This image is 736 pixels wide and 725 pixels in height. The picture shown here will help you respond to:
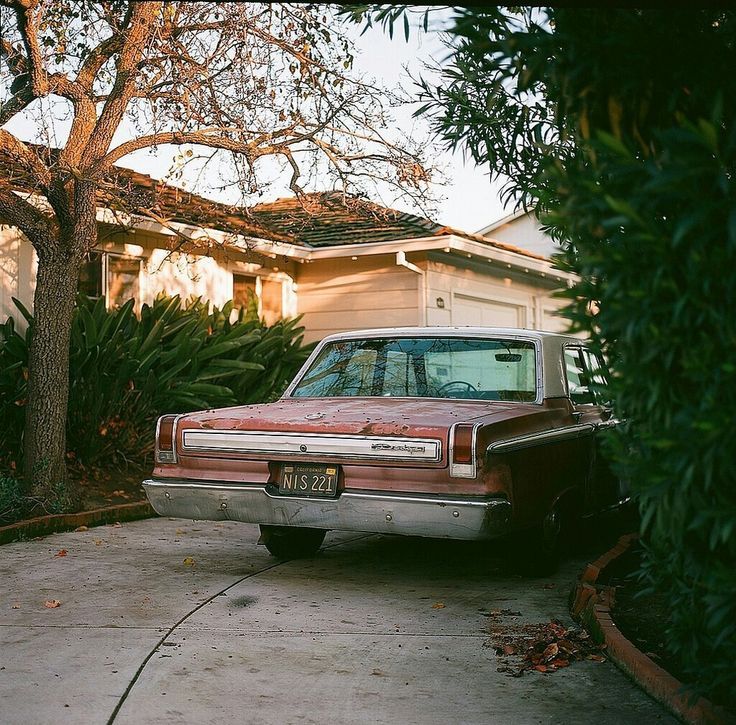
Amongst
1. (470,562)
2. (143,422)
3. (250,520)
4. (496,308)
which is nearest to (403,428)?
(250,520)

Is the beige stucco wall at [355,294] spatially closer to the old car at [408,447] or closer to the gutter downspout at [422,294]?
the gutter downspout at [422,294]

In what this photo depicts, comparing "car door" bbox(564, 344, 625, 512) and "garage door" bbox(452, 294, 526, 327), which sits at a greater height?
"garage door" bbox(452, 294, 526, 327)

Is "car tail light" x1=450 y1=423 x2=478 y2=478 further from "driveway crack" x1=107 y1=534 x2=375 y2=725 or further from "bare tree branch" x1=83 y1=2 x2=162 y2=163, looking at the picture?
"bare tree branch" x1=83 y1=2 x2=162 y2=163

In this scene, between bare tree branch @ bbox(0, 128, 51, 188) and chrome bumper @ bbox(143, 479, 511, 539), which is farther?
bare tree branch @ bbox(0, 128, 51, 188)

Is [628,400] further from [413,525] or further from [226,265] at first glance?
[226,265]

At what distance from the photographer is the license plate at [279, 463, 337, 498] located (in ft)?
19.9

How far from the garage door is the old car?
8288mm

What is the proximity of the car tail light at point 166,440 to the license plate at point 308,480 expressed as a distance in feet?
2.88

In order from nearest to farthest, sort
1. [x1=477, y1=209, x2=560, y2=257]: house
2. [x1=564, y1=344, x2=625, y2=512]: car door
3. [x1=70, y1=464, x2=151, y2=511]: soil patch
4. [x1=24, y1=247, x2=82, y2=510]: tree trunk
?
[x1=564, y1=344, x2=625, y2=512]: car door → [x1=24, y1=247, x2=82, y2=510]: tree trunk → [x1=70, y1=464, x2=151, y2=511]: soil patch → [x1=477, y1=209, x2=560, y2=257]: house

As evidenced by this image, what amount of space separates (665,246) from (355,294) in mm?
12998

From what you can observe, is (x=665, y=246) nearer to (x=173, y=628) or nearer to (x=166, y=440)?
(x=173, y=628)

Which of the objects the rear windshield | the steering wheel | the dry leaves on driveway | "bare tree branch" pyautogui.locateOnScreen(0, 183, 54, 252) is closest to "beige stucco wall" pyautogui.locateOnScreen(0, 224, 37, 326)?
"bare tree branch" pyautogui.locateOnScreen(0, 183, 54, 252)

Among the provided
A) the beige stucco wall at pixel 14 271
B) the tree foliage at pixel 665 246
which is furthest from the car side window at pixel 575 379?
the beige stucco wall at pixel 14 271

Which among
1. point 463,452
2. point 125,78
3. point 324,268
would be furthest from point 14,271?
point 463,452
